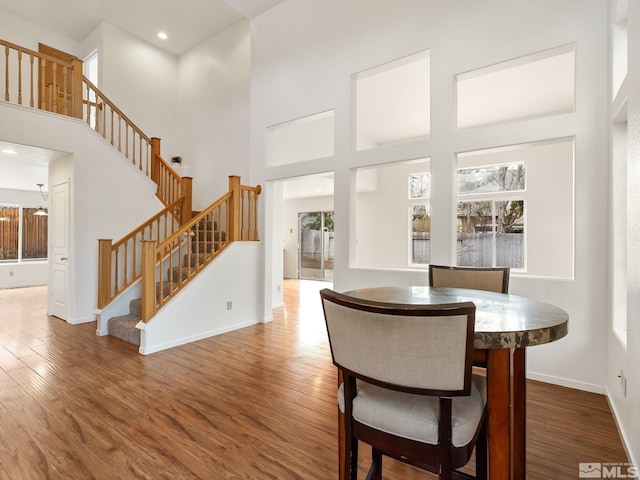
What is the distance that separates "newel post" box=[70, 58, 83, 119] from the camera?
4.78 m

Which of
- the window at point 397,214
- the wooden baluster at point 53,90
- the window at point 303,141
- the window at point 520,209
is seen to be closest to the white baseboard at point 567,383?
the window at point 520,209

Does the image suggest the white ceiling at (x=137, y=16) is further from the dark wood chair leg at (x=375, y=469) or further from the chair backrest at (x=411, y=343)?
the dark wood chair leg at (x=375, y=469)

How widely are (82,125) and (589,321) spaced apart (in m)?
6.52

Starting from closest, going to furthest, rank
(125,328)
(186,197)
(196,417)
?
1. (196,417)
2. (125,328)
3. (186,197)

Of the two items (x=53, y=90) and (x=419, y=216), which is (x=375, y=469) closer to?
(x=53, y=90)

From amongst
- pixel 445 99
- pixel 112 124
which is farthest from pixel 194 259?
pixel 445 99

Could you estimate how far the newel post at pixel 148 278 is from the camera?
11.9 ft

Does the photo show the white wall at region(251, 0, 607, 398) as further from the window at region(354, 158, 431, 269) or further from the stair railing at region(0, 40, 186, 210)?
the window at region(354, 158, 431, 269)

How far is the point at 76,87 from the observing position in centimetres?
480

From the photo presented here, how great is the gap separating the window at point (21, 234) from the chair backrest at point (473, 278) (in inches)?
431

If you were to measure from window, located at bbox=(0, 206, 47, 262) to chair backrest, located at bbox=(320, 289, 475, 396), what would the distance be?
1121 centimetres

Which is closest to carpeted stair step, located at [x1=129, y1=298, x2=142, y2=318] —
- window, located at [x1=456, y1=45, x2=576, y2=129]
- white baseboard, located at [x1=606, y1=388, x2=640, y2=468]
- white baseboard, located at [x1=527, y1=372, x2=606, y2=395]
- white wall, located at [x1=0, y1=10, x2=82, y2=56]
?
white baseboard, located at [x1=527, y1=372, x2=606, y2=395]

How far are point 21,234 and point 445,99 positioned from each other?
35.9ft

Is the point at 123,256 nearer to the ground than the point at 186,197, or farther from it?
nearer to the ground
